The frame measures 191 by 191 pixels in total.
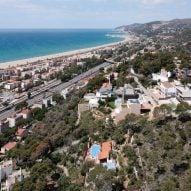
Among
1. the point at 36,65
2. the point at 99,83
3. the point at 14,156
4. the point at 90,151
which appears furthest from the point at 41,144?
the point at 36,65

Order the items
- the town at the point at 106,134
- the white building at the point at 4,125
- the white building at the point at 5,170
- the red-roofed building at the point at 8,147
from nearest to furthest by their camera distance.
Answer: the town at the point at 106,134, the white building at the point at 5,170, the red-roofed building at the point at 8,147, the white building at the point at 4,125

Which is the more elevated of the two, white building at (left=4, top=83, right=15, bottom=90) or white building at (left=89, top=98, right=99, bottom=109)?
white building at (left=89, top=98, right=99, bottom=109)

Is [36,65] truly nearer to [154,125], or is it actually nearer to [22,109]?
[22,109]

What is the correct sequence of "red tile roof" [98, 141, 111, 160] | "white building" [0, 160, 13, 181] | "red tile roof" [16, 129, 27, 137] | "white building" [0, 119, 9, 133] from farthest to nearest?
"white building" [0, 119, 9, 133]
"red tile roof" [16, 129, 27, 137]
"white building" [0, 160, 13, 181]
"red tile roof" [98, 141, 111, 160]

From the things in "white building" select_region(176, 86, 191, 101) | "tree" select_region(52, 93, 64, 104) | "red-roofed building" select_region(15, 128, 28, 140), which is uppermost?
"white building" select_region(176, 86, 191, 101)

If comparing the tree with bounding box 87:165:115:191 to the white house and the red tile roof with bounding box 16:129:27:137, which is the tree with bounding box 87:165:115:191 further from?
the red tile roof with bounding box 16:129:27:137

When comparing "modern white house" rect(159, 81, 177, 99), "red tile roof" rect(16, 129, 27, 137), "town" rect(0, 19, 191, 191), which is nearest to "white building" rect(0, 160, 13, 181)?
"town" rect(0, 19, 191, 191)

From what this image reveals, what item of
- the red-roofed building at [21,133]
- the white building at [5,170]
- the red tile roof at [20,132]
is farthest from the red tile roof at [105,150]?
the red tile roof at [20,132]

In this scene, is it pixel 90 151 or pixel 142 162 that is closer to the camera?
pixel 142 162

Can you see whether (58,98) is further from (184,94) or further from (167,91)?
(184,94)

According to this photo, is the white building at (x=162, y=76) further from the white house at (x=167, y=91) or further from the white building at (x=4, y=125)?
the white building at (x=4, y=125)

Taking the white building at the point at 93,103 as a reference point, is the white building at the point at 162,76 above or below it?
above
